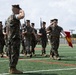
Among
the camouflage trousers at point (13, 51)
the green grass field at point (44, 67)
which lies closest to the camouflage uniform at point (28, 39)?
the green grass field at point (44, 67)

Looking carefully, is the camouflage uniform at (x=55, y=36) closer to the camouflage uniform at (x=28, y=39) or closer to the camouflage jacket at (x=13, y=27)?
the camouflage uniform at (x=28, y=39)

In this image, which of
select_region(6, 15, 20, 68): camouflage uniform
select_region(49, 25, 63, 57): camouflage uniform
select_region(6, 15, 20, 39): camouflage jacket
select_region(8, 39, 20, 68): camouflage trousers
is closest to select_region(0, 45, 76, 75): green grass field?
select_region(8, 39, 20, 68): camouflage trousers

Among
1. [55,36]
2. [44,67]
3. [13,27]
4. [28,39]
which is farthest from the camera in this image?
[28,39]

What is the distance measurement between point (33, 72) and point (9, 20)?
61.4 inches

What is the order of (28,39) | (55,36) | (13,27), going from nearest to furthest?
(13,27), (55,36), (28,39)

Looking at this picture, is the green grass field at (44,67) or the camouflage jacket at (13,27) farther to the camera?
the green grass field at (44,67)

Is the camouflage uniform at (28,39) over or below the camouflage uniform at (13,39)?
below

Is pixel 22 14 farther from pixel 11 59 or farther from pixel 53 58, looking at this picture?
pixel 53 58

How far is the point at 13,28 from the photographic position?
9.24 meters

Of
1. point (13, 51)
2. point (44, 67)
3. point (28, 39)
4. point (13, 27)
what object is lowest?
point (44, 67)

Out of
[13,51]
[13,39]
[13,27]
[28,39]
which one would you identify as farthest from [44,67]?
[28,39]

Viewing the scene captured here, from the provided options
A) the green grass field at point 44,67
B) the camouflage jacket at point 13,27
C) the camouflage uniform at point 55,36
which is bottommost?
the green grass field at point 44,67

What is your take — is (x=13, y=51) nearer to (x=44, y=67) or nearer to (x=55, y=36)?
(x=44, y=67)

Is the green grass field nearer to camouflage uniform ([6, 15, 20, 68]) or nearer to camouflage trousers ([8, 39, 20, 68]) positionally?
camouflage trousers ([8, 39, 20, 68])
